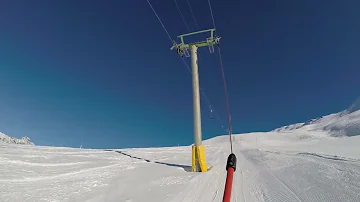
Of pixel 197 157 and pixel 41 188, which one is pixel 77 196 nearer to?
pixel 41 188

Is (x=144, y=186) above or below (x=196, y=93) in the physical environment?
below

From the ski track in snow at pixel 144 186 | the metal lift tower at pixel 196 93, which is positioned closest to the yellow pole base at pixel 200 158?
the metal lift tower at pixel 196 93

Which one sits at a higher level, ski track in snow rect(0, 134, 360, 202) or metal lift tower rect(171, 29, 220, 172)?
metal lift tower rect(171, 29, 220, 172)

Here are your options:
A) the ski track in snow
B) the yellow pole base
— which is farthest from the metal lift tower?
the ski track in snow

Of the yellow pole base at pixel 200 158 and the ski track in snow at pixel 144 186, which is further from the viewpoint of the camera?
the yellow pole base at pixel 200 158

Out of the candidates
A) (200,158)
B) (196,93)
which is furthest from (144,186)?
(196,93)

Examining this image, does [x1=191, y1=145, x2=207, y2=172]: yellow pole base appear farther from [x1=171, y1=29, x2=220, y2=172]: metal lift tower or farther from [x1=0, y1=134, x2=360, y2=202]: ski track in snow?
[x1=0, y1=134, x2=360, y2=202]: ski track in snow

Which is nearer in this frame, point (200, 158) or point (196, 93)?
point (200, 158)

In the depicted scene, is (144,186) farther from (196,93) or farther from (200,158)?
(196,93)

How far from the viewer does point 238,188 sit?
6.21 m

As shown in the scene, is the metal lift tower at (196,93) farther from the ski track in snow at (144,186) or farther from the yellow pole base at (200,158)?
the ski track in snow at (144,186)

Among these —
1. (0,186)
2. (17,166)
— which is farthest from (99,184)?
(17,166)

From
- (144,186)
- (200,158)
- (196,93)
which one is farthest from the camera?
(196,93)

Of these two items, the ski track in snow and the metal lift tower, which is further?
the metal lift tower
